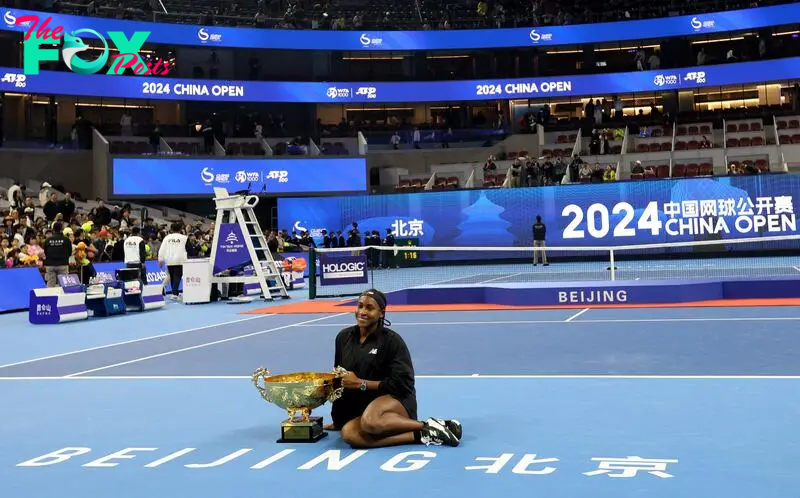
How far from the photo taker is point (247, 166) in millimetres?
42156

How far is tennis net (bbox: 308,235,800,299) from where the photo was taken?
→ 77.7 ft

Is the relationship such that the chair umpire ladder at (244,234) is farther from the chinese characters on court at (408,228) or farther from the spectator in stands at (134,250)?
the chinese characters on court at (408,228)

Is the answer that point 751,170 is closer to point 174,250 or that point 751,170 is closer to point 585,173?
point 585,173

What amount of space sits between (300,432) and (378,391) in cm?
66

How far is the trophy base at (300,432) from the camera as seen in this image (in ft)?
21.5

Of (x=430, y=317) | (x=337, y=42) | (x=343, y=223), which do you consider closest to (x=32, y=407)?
(x=430, y=317)

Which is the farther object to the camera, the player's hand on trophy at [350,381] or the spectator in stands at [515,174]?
the spectator in stands at [515,174]

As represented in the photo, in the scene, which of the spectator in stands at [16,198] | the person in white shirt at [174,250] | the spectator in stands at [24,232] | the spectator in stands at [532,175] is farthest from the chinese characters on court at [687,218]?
the spectator in stands at [16,198]

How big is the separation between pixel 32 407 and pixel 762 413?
6400mm

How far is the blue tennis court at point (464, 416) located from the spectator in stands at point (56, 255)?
660 centimetres

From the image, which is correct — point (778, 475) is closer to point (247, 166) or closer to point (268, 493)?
point (268, 493)

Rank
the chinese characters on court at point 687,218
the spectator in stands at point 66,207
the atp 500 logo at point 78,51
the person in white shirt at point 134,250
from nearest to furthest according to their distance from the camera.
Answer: the person in white shirt at point 134,250
the spectator in stands at point 66,207
the chinese characters on court at point 687,218
the atp 500 logo at point 78,51

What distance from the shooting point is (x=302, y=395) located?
6.29 m

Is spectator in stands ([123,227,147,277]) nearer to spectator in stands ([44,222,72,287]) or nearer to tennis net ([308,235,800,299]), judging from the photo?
spectator in stands ([44,222,72,287])
